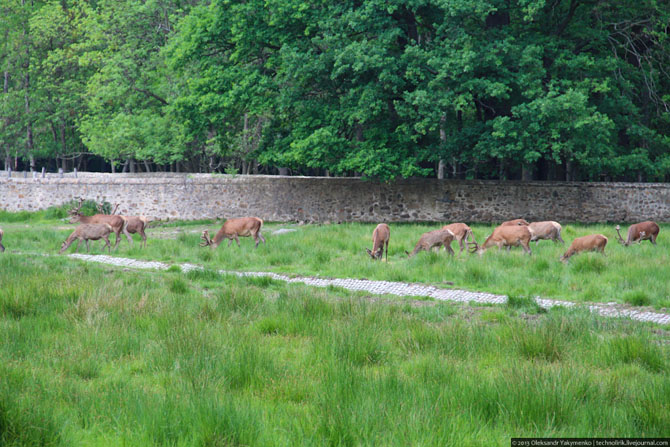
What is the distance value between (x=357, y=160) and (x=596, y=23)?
11.8m

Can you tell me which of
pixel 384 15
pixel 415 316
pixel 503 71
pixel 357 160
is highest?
pixel 384 15

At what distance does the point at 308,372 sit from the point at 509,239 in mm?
10534

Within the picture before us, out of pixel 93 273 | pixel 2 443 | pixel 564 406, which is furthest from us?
pixel 93 273

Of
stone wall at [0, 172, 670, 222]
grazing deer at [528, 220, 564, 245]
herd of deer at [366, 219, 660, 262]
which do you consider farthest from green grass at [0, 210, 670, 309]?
stone wall at [0, 172, 670, 222]

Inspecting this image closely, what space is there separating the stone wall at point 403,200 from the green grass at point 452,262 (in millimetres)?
5398

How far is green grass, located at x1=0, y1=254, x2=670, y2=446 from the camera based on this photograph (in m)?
4.56

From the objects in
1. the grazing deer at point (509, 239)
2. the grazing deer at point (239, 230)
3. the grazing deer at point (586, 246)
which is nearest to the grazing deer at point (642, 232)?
the grazing deer at point (586, 246)

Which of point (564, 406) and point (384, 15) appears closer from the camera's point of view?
point (564, 406)

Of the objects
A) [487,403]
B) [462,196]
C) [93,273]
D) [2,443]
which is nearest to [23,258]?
[93,273]

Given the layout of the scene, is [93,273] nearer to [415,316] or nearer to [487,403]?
[415,316]

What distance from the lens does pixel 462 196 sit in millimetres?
26031

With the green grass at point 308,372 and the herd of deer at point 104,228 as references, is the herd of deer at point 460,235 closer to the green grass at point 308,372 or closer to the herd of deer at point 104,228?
the herd of deer at point 104,228

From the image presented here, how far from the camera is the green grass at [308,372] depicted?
4.56 m

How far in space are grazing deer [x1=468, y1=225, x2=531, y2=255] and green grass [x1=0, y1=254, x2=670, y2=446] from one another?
19.6 feet
